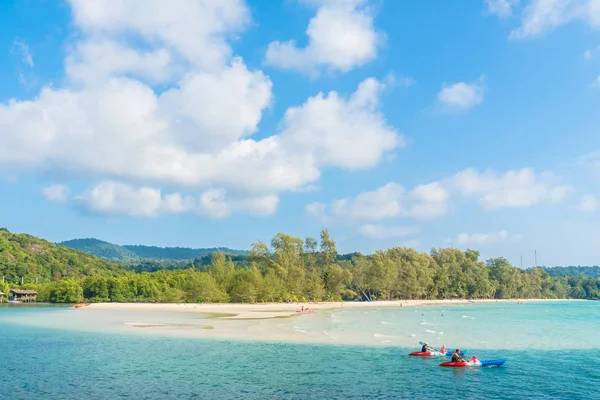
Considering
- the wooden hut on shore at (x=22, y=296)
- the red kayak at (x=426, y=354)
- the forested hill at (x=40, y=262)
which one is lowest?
the wooden hut on shore at (x=22, y=296)

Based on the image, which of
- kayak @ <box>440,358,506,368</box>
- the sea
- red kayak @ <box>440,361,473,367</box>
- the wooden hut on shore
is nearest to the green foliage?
the wooden hut on shore

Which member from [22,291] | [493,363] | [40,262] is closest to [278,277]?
[22,291]

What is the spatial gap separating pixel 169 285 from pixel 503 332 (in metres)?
78.3

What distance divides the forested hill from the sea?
9827cm

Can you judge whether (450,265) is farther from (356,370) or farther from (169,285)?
(356,370)

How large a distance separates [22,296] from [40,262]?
105 feet

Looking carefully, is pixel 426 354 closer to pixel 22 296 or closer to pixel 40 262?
pixel 22 296

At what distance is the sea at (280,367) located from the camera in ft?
74.8

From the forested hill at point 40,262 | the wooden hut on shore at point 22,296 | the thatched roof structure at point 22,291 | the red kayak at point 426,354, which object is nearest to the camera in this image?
the red kayak at point 426,354

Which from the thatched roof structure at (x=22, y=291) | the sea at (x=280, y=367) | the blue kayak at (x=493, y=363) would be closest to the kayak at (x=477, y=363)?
the blue kayak at (x=493, y=363)

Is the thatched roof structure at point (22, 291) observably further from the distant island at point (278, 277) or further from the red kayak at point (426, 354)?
the red kayak at point (426, 354)

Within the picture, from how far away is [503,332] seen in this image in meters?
51.4

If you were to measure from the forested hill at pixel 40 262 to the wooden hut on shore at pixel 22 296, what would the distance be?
56.6 ft

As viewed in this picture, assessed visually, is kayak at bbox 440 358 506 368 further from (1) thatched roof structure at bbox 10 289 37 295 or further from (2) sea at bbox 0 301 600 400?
(1) thatched roof structure at bbox 10 289 37 295
